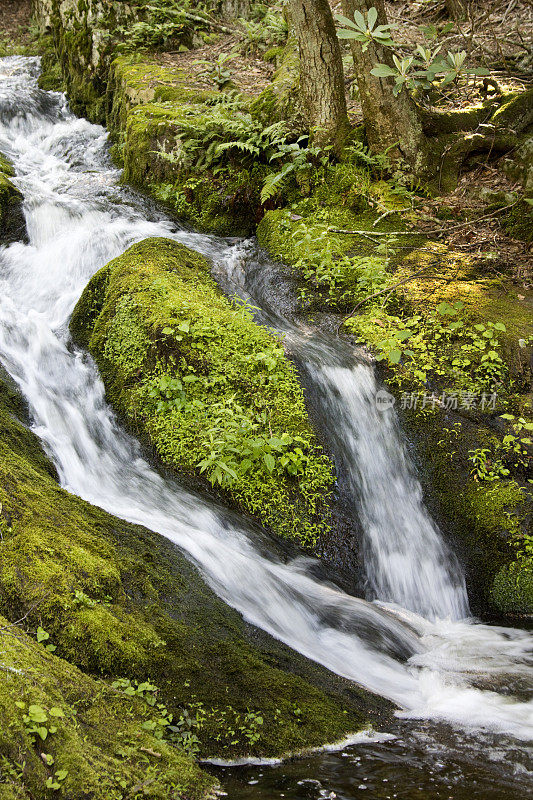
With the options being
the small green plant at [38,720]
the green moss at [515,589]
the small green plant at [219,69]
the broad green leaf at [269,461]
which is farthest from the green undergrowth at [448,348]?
the small green plant at [219,69]

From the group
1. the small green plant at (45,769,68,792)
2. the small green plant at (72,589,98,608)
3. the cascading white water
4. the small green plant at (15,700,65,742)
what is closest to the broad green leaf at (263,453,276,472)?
the cascading white water

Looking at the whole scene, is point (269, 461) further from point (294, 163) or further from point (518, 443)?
point (294, 163)

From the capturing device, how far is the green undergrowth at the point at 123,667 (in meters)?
2.18

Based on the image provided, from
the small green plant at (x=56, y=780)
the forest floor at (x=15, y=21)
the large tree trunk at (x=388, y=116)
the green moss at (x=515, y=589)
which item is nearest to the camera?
the small green plant at (x=56, y=780)

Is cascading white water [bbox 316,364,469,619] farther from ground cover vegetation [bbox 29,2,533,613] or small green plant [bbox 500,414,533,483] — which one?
small green plant [bbox 500,414,533,483]

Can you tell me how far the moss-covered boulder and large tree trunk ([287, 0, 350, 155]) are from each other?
436 centimetres

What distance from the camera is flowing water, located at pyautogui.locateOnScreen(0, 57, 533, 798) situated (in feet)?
12.0

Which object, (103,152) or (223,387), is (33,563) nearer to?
(223,387)

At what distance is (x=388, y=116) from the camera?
7.91 m

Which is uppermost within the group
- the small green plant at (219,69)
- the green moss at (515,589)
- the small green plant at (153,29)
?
the small green plant at (153,29)

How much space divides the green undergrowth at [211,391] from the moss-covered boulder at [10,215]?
8.43 feet

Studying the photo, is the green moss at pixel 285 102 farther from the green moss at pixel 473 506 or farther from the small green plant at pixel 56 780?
the small green plant at pixel 56 780

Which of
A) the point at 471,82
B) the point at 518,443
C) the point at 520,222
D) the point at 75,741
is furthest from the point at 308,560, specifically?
the point at 471,82

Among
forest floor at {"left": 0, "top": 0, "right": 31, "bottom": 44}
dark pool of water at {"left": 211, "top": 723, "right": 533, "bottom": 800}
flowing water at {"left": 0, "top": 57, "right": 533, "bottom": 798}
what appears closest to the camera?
dark pool of water at {"left": 211, "top": 723, "right": 533, "bottom": 800}
